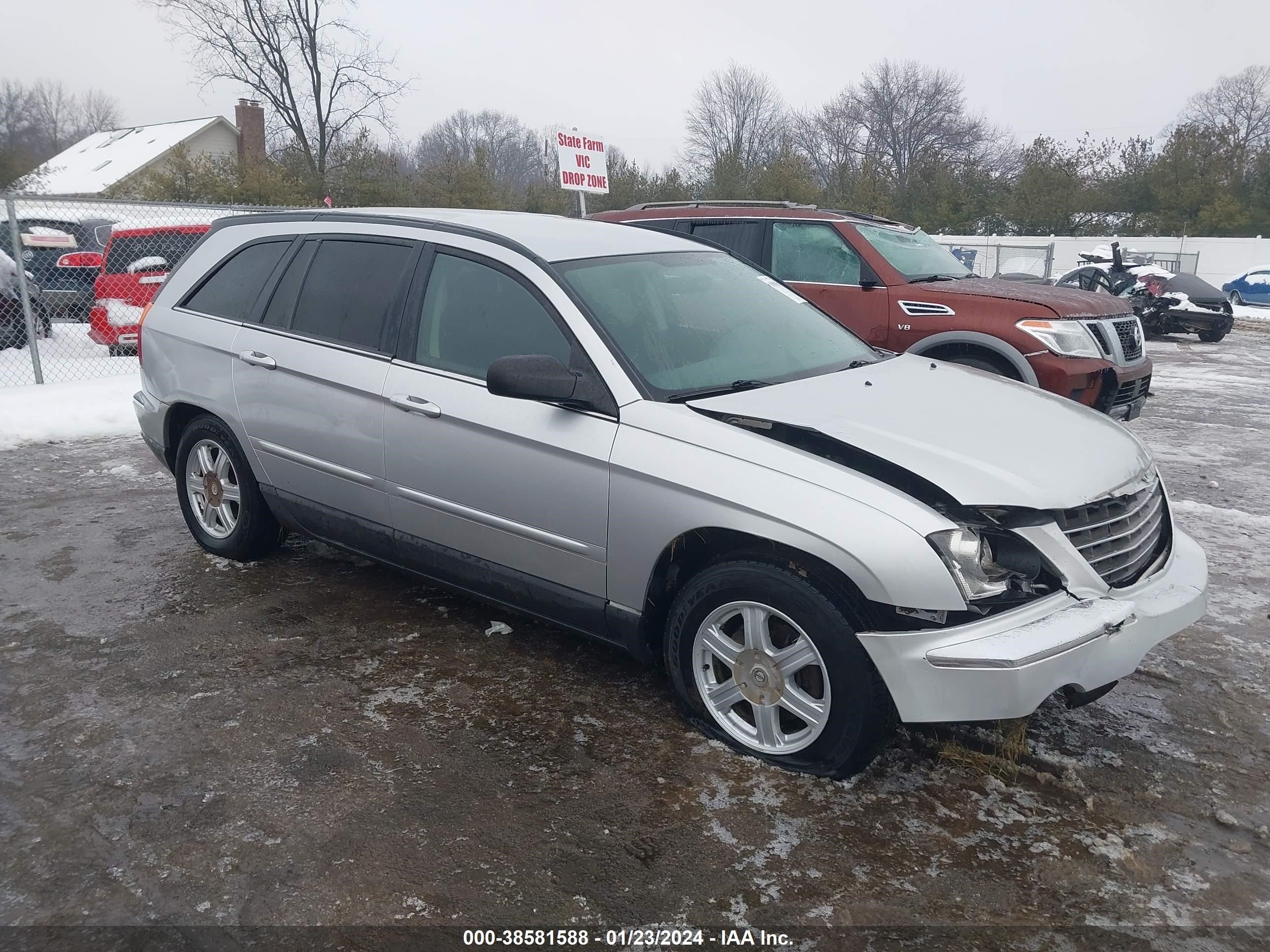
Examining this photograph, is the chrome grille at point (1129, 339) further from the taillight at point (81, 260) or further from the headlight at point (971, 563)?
the taillight at point (81, 260)

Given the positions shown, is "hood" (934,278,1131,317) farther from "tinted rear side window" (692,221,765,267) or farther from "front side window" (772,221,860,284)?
"tinted rear side window" (692,221,765,267)

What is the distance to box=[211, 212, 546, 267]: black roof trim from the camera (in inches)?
157

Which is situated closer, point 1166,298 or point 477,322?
point 477,322

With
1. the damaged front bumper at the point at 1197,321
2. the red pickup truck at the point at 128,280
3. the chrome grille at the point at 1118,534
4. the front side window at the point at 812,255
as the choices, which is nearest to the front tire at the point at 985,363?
the front side window at the point at 812,255

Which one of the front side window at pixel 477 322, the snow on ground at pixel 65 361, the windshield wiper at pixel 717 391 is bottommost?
the snow on ground at pixel 65 361

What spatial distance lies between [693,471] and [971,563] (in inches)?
35.9

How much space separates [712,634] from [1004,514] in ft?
3.31

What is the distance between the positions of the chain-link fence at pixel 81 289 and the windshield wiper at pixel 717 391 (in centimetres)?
876

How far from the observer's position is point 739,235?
27.2 ft

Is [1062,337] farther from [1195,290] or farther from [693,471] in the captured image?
[1195,290]

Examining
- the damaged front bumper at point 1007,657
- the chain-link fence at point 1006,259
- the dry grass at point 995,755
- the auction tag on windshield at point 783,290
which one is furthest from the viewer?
the chain-link fence at point 1006,259

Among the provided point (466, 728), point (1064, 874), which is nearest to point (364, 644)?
point (466, 728)

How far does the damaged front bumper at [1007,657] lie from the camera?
2.82 metres

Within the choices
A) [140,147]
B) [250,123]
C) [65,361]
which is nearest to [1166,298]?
[65,361]
